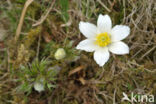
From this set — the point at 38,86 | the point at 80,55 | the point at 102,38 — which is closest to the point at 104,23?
the point at 102,38

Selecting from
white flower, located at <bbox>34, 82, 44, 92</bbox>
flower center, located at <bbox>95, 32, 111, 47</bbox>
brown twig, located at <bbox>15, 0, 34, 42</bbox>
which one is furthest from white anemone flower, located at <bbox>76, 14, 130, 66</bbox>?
brown twig, located at <bbox>15, 0, 34, 42</bbox>

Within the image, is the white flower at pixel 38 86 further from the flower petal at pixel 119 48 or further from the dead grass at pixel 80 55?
the flower petal at pixel 119 48

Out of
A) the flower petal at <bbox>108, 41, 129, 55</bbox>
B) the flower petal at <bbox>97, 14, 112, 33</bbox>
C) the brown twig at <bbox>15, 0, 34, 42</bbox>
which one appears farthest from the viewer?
the brown twig at <bbox>15, 0, 34, 42</bbox>

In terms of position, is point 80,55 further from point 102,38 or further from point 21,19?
point 21,19

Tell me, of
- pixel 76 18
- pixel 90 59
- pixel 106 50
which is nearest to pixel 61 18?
pixel 76 18

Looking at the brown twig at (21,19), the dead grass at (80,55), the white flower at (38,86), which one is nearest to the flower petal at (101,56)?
the dead grass at (80,55)

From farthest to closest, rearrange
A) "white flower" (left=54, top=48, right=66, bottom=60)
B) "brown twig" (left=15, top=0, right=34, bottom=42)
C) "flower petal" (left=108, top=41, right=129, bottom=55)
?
"brown twig" (left=15, top=0, right=34, bottom=42)
"white flower" (left=54, top=48, right=66, bottom=60)
"flower petal" (left=108, top=41, right=129, bottom=55)

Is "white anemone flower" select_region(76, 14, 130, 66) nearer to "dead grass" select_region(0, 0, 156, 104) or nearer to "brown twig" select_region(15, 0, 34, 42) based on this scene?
"dead grass" select_region(0, 0, 156, 104)
